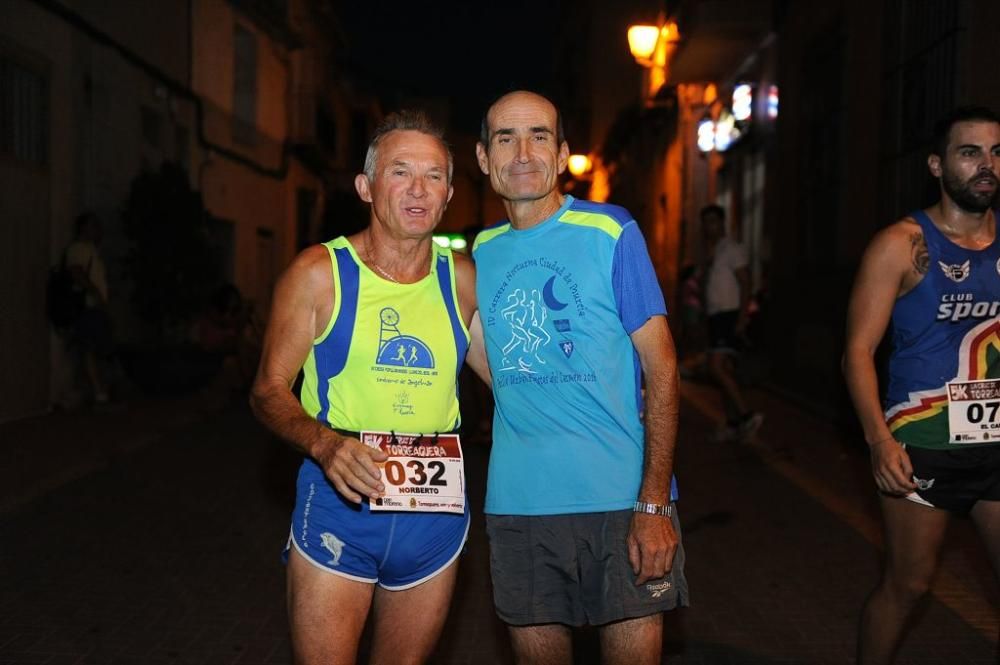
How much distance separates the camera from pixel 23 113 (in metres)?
10.4

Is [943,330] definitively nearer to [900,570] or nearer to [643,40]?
[900,570]

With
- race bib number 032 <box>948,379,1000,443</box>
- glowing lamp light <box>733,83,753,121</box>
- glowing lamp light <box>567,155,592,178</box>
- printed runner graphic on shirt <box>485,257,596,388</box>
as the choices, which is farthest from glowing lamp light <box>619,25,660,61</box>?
printed runner graphic on shirt <box>485,257,596,388</box>

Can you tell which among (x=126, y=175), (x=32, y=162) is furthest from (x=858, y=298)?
(x=126, y=175)

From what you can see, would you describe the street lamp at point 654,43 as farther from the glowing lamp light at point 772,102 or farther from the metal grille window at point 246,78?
the metal grille window at point 246,78

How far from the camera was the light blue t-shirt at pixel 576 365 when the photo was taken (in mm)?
2771

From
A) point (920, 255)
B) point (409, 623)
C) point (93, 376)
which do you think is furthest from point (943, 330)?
point (93, 376)

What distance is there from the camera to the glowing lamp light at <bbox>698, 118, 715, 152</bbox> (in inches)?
715

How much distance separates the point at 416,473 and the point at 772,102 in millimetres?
13006

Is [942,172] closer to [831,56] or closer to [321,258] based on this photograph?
[321,258]

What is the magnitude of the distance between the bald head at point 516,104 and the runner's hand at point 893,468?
1.45 m

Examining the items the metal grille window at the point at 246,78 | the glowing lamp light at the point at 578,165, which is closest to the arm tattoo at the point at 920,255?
the metal grille window at the point at 246,78

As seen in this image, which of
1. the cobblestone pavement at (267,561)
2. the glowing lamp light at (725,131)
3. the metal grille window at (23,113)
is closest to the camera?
the cobblestone pavement at (267,561)

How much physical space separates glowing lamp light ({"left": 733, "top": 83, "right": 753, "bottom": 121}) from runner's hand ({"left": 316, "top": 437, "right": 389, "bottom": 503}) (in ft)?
46.8

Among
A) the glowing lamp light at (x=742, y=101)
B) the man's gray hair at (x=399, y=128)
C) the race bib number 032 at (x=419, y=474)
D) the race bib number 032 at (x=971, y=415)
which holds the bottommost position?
the race bib number 032 at (x=419, y=474)
